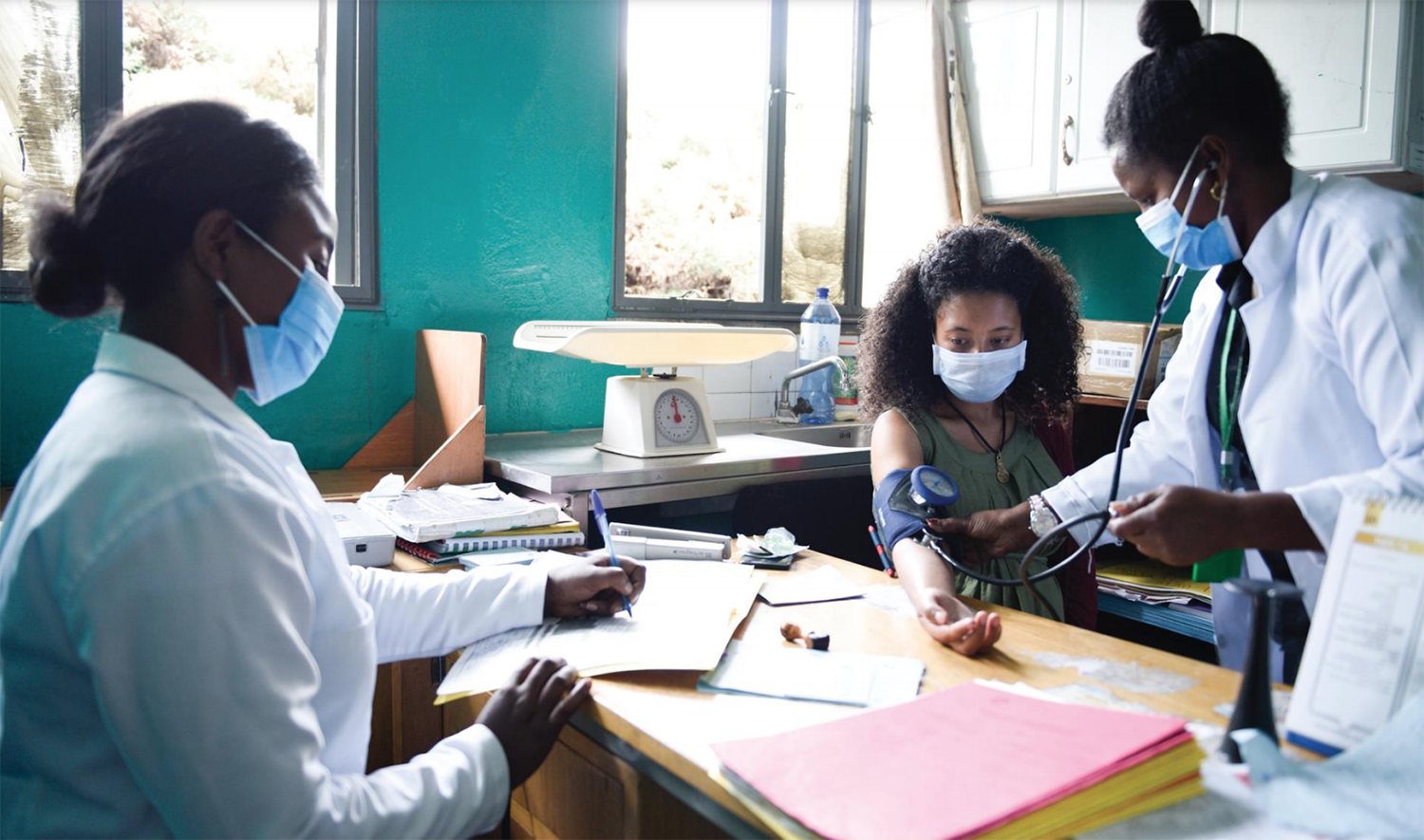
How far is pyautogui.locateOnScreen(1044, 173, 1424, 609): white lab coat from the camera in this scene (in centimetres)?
108

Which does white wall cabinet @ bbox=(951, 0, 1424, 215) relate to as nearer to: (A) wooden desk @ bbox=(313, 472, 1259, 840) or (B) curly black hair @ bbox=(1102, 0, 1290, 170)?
(B) curly black hair @ bbox=(1102, 0, 1290, 170)

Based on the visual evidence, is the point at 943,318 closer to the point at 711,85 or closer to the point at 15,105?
the point at 711,85

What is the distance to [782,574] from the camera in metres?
1.69

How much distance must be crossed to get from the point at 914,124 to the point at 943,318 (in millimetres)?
1966

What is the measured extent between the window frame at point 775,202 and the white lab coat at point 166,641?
209 cm

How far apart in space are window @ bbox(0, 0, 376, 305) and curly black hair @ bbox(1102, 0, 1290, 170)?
5.45ft

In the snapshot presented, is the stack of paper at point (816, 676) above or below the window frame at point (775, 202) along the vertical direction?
below

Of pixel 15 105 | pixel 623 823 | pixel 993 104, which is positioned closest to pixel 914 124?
pixel 993 104

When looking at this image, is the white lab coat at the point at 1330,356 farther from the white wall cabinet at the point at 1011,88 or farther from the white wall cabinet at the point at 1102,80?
the white wall cabinet at the point at 1011,88

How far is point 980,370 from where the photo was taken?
1878 millimetres

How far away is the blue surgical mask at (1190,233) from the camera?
1.29 meters

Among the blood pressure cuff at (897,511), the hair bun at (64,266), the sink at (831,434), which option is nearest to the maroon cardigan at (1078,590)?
the blood pressure cuff at (897,511)

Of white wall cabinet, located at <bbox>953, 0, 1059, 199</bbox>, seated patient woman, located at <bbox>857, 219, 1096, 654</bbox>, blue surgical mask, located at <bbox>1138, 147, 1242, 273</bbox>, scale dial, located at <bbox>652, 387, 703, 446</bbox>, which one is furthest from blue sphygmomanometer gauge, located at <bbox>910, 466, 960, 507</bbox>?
white wall cabinet, located at <bbox>953, 0, 1059, 199</bbox>

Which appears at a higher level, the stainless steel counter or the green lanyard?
the green lanyard
